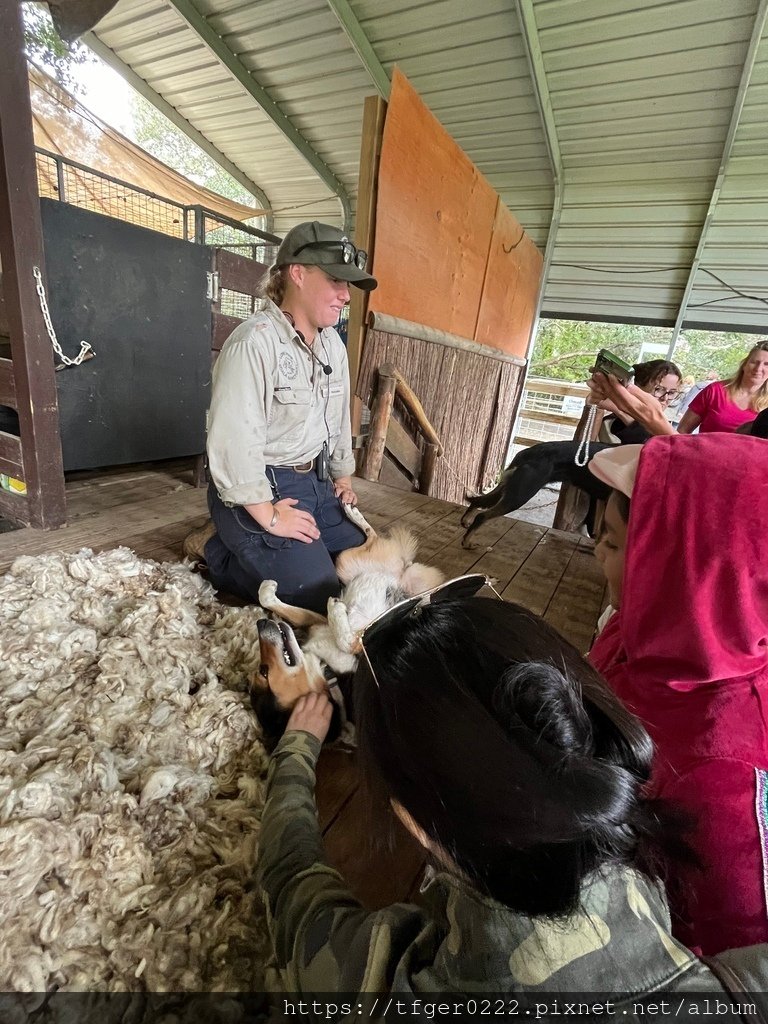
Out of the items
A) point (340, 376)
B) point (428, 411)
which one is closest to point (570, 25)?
point (428, 411)

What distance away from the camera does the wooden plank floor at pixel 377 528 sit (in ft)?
3.06

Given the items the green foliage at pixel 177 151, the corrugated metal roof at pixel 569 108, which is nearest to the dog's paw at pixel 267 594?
the corrugated metal roof at pixel 569 108

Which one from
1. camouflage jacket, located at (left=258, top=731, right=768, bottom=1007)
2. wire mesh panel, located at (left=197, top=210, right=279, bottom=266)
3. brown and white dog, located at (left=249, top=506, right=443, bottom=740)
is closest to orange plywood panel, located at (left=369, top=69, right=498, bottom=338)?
brown and white dog, located at (left=249, top=506, right=443, bottom=740)

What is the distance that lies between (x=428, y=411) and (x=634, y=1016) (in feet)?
12.6

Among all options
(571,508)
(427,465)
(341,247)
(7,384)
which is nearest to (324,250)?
(341,247)

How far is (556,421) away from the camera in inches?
257

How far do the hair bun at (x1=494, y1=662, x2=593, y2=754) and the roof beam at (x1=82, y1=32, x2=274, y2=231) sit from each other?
7.25m

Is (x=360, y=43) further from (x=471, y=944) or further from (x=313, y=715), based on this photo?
(x=471, y=944)

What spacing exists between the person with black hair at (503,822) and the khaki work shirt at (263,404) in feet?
3.50

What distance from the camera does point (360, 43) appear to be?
12.8 feet

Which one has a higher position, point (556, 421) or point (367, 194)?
point (367, 194)

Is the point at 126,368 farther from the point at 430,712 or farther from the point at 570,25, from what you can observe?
the point at 570,25

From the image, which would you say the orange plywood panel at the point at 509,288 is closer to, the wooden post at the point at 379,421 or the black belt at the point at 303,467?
the wooden post at the point at 379,421

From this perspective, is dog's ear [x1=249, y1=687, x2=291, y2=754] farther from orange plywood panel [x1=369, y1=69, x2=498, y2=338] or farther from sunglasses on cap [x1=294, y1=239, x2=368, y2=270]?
orange plywood panel [x1=369, y1=69, x2=498, y2=338]
